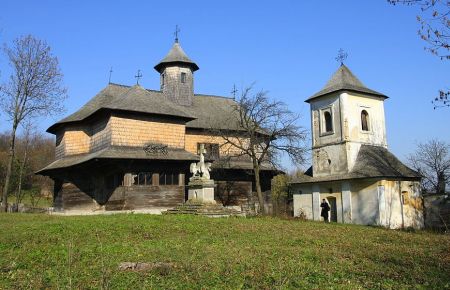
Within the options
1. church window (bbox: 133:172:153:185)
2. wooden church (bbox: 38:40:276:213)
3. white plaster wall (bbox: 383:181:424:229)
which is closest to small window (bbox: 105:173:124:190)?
wooden church (bbox: 38:40:276:213)

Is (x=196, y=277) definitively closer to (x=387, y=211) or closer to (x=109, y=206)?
(x=109, y=206)

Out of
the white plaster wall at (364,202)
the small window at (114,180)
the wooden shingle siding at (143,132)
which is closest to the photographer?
the small window at (114,180)

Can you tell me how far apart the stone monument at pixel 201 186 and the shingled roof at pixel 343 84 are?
1221cm

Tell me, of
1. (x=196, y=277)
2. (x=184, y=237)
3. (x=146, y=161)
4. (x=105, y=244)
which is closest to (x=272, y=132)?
(x=146, y=161)

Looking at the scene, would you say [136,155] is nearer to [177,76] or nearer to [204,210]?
[204,210]

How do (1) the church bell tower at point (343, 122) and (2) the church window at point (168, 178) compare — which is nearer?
(2) the church window at point (168, 178)

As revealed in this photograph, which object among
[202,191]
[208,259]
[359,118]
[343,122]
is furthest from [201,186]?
[359,118]

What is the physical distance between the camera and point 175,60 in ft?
116

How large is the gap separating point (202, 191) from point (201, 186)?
0.26 metres

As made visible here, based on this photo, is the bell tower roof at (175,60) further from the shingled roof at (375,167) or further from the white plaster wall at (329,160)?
the shingled roof at (375,167)

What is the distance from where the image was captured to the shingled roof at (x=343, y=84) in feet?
94.8

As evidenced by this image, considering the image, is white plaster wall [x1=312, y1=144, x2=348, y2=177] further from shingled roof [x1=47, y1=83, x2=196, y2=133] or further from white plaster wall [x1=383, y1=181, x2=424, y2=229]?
shingled roof [x1=47, y1=83, x2=196, y2=133]

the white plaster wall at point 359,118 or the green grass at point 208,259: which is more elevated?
the white plaster wall at point 359,118

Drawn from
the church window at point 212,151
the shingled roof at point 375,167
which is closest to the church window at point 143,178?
→ the church window at point 212,151
